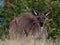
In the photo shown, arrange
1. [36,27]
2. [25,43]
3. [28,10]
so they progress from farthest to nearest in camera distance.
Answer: [28,10]
[36,27]
[25,43]

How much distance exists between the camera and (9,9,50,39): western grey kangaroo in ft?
41.1

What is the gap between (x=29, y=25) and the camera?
12969 mm

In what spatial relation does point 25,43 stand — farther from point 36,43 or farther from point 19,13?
point 19,13

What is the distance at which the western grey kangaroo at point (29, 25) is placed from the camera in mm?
12531

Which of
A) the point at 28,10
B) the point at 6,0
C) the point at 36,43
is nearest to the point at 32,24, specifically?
the point at 28,10

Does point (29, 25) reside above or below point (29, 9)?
below

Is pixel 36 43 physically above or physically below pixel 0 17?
above

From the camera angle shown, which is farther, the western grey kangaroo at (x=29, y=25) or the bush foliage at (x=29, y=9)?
the bush foliage at (x=29, y=9)

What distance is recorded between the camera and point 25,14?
13.1 meters

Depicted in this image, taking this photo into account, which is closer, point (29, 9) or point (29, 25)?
point (29, 25)

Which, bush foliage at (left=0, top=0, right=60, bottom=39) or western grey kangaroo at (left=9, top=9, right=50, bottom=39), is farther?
bush foliage at (left=0, top=0, right=60, bottom=39)

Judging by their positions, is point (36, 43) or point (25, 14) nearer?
point (36, 43)

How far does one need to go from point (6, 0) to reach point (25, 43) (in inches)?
197

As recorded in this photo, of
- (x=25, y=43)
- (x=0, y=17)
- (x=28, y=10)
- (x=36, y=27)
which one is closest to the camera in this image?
(x=25, y=43)
